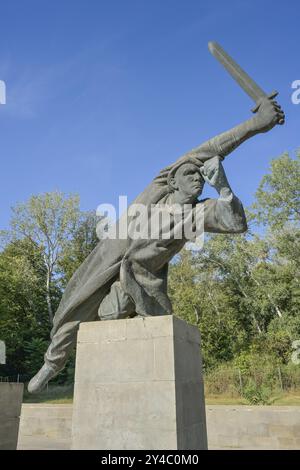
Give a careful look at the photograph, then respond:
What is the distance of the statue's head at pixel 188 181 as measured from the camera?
4188 millimetres

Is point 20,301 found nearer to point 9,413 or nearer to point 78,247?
point 78,247

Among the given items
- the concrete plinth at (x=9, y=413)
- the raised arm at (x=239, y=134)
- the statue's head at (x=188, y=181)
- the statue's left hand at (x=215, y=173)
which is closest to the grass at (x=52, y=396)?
the concrete plinth at (x=9, y=413)

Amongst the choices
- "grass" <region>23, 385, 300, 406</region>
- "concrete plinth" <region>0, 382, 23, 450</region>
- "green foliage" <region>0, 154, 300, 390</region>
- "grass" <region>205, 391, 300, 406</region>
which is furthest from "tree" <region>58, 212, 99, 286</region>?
"concrete plinth" <region>0, 382, 23, 450</region>

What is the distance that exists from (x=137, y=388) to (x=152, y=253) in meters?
1.32

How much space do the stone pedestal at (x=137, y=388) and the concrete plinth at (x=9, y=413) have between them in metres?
2.90

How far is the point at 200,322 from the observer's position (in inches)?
1081

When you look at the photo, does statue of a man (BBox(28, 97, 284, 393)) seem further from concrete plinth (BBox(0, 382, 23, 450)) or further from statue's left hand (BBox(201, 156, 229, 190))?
concrete plinth (BBox(0, 382, 23, 450))

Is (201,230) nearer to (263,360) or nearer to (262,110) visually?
(262,110)

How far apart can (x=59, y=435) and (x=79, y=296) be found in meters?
6.01

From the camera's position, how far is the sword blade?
14.0 ft

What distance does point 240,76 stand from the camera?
14.3ft

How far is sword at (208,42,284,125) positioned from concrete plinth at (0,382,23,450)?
207 inches

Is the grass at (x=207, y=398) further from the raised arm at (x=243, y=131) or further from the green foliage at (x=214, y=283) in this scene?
the raised arm at (x=243, y=131)

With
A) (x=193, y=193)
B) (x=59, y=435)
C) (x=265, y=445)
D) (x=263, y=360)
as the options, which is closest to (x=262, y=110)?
(x=193, y=193)
